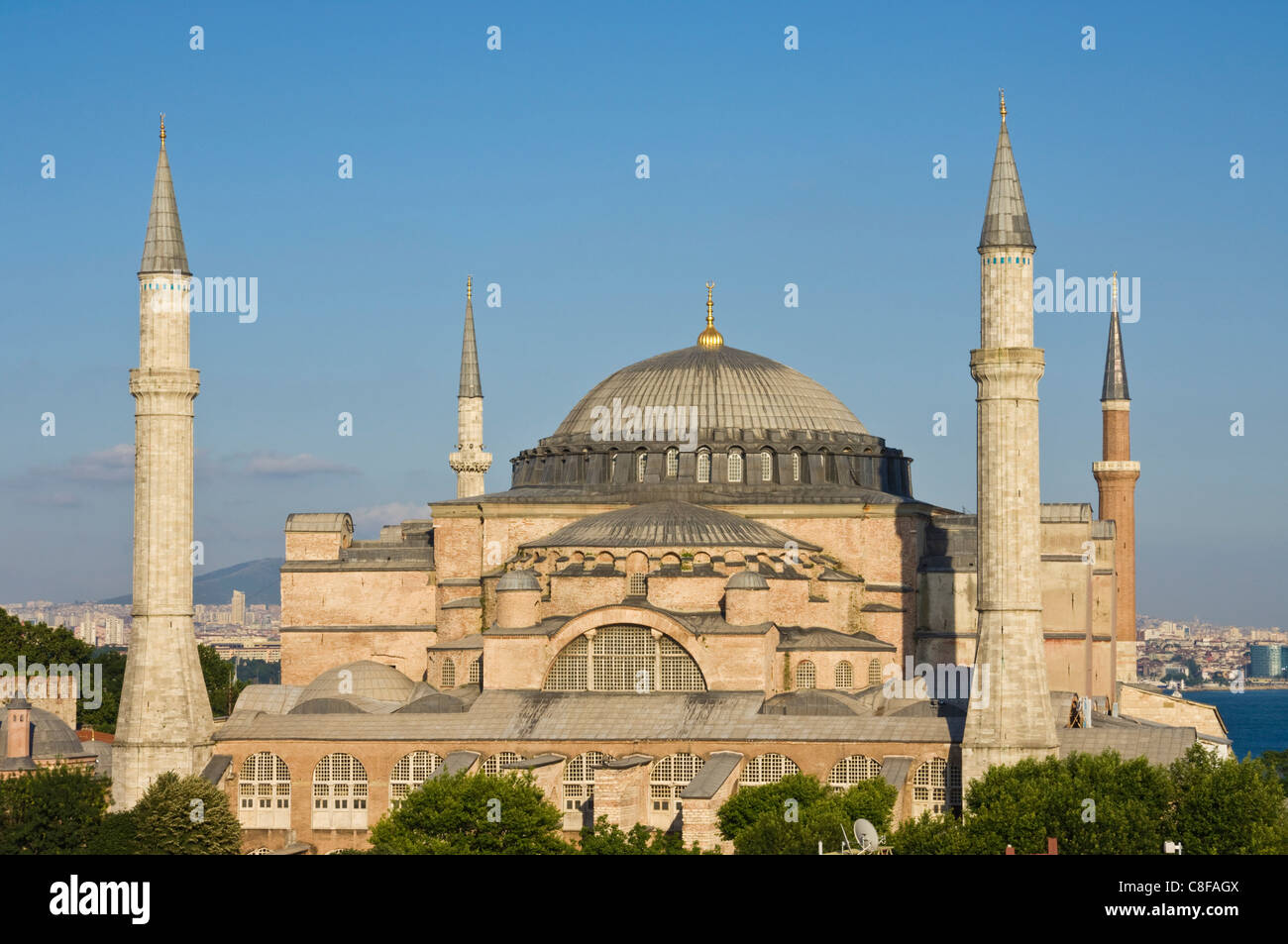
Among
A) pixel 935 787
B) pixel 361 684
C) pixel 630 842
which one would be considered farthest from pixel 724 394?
pixel 630 842

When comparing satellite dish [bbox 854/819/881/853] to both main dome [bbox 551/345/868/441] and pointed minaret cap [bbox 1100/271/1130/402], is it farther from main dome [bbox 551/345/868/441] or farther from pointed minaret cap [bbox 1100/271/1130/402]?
pointed minaret cap [bbox 1100/271/1130/402]

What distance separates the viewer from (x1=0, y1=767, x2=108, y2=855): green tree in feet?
144

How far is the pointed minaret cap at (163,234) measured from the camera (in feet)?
167

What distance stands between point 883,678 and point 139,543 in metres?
19.2

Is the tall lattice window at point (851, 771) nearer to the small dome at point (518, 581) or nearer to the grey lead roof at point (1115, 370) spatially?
the small dome at point (518, 581)

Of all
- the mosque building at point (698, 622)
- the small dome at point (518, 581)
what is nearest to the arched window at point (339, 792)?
the mosque building at point (698, 622)

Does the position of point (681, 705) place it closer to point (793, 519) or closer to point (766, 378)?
point (793, 519)

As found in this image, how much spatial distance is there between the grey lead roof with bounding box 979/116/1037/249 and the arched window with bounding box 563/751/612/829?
48.8ft

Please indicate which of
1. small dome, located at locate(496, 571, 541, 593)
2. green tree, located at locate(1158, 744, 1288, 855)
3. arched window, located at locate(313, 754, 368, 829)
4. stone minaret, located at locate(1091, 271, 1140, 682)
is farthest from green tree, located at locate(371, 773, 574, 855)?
stone minaret, located at locate(1091, 271, 1140, 682)

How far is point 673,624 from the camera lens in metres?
52.5

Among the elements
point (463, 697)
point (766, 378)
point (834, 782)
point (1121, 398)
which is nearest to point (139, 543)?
point (463, 697)

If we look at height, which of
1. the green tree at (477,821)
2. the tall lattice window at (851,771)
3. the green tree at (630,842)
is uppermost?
the tall lattice window at (851,771)

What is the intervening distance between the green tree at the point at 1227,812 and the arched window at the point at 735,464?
2284cm

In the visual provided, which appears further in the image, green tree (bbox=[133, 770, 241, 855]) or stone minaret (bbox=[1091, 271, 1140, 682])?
stone minaret (bbox=[1091, 271, 1140, 682])
